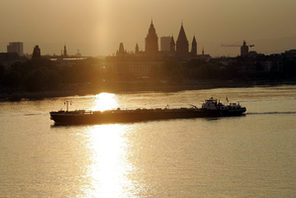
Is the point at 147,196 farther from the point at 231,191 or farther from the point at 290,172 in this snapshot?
the point at 290,172

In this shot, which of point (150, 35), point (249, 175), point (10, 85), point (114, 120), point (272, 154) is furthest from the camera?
point (150, 35)

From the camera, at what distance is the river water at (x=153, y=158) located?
28078 mm

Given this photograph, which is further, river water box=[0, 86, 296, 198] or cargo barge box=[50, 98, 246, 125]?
cargo barge box=[50, 98, 246, 125]

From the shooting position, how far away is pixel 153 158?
34844 mm

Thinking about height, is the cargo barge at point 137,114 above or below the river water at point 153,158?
above

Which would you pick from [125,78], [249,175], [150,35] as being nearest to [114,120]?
[249,175]

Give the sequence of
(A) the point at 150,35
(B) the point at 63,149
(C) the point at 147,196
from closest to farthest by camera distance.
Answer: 1. (C) the point at 147,196
2. (B) the point at 63,149
3. (A) the point at 150,35

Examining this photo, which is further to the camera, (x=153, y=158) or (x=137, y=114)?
(x=137, y=114)

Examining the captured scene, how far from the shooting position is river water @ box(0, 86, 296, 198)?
92.1 ft

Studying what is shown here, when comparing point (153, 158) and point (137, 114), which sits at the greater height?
point (137, 114)

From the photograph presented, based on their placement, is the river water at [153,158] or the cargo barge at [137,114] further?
the cargo barge at [137,114]

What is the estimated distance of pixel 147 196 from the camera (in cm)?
2697

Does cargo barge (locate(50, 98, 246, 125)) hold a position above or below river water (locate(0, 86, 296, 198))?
above

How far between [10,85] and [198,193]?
3332 inches
